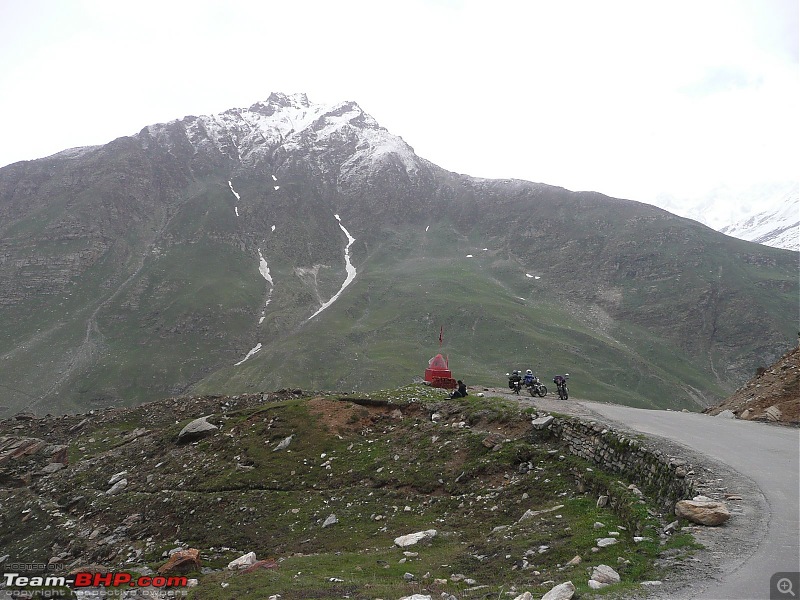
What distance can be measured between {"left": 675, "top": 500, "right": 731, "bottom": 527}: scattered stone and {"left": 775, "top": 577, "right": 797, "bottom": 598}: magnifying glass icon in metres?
2.34

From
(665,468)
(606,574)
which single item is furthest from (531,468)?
(606,574)

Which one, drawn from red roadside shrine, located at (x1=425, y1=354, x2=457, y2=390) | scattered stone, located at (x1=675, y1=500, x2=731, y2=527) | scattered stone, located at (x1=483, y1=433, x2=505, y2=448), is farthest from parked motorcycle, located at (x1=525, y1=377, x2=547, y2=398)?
scattered stone, located at (x1=675, y1=500, x2=731, y2=527)

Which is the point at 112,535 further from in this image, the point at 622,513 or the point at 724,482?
the point at 724,482

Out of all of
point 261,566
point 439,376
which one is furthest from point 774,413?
point 261,566

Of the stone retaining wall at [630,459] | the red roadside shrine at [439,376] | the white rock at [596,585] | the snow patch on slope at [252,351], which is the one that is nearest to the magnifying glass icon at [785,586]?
the white rock at [596,585]

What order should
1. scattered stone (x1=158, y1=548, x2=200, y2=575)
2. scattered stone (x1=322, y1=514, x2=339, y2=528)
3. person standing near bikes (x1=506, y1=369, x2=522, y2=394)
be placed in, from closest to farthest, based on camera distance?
scattered stone (x1=158, y1=548, x2=200, y2=575) < scattered stone (x1=322, y1=514, x2=339, y2=528) < person standing near bikes (x1=506, y1=369, x2=522, y2=394)

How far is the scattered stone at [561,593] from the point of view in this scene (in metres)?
7.52

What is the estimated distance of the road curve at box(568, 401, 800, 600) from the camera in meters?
7.58

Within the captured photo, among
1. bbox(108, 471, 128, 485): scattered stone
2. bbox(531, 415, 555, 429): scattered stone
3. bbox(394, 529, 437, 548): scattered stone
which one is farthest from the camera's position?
bbox(108, 471, 128, 485): scattered stone

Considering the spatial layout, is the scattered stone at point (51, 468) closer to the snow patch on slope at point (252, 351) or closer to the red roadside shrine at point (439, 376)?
the red roadside shrine at point (439, 376)

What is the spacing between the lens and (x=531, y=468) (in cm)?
1684

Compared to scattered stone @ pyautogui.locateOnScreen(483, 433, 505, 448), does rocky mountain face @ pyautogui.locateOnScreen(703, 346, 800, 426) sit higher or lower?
higher

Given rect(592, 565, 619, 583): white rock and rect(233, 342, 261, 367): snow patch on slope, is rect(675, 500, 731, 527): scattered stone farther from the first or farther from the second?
rect(233, 342, 261, 367): snow patch on slope

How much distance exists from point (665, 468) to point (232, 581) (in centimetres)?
1242
